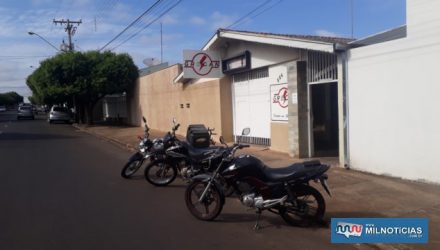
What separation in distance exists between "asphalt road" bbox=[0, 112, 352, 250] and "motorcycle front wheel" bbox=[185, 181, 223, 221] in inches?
4.7

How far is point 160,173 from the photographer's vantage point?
32.9 ft

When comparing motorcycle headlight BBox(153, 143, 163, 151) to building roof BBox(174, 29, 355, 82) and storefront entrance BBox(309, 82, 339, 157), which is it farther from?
storefront entrance BBox(309, 82, 339, 157)

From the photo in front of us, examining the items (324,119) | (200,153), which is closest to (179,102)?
(324,119)

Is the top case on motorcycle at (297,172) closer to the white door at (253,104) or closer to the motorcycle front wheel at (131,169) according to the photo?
the motorcycle front wheel at (131,169)

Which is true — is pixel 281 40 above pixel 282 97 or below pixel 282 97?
above

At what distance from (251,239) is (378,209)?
2.28 m

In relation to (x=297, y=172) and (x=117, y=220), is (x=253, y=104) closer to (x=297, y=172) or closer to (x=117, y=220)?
(x=117, y=220)

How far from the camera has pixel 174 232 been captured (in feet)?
21.0

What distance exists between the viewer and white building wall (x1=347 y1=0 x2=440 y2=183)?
27.9 feet

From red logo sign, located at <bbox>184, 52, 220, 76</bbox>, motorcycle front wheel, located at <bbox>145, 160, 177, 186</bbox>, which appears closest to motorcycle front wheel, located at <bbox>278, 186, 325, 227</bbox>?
motorcycle front wheel, located at <bbox>145, 160, 177, 186</bbox>

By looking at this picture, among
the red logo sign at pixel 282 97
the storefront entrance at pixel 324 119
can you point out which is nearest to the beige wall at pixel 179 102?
the red logo sign at pixel 282 97

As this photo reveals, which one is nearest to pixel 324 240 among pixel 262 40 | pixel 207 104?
pixel 262 40

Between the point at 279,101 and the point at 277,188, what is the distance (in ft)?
24.5

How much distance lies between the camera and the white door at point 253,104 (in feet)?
48.6
